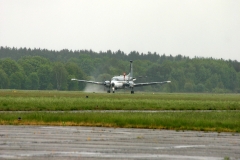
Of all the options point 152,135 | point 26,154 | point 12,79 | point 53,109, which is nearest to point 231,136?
point 152,135

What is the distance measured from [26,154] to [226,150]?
617 centimetres

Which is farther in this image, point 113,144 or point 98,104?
point 98,104

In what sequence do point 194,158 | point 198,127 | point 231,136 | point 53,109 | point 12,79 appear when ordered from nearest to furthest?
point 194,158
point 231,136
point 198,127
point 53,109
point 12,79

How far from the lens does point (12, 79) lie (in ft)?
636

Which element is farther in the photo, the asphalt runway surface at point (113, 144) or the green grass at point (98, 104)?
the green grass at point (98, 104)

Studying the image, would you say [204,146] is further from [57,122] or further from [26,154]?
[57,122]

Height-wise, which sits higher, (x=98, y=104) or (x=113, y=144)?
(x=98, y=104)

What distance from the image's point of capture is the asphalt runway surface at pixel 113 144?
58.2ft

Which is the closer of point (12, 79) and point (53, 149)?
point (53, 149)

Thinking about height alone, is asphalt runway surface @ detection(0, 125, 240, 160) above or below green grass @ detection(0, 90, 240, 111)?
below

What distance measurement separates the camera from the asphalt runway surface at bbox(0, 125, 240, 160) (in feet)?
58.2

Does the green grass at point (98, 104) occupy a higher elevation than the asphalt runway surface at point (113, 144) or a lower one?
higher

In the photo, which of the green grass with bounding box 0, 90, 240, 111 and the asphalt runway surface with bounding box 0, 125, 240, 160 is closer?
the asphalt runway surface with bounding box 0, 125, 240, 160

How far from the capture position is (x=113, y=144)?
20.9 metres
